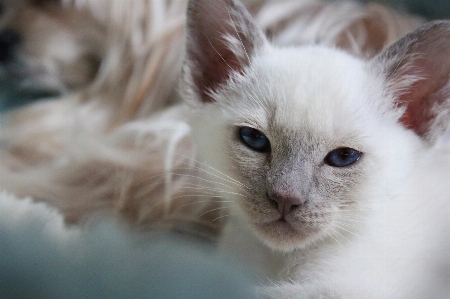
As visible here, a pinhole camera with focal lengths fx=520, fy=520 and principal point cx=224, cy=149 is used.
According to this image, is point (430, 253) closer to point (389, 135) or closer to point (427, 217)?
point (427, 217)

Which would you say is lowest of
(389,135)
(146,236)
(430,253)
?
(146,236)

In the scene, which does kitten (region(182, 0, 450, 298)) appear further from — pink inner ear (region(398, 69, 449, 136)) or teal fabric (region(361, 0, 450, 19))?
teal fabric (region(361, 0, 450, 19))

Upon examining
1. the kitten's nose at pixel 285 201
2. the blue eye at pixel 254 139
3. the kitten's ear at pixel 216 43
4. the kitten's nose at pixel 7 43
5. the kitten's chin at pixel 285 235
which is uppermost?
the kitten's nose at pixel 7 43

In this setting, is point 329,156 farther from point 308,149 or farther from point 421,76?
point 421,76

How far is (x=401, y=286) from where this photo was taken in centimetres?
78

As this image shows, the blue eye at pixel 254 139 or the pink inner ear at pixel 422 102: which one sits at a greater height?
the pink inner ear at pixel 422 102

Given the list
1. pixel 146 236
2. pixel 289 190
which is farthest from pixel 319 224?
pixel 146 236

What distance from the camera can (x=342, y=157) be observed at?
80 centimetres

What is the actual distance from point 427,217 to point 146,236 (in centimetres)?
49

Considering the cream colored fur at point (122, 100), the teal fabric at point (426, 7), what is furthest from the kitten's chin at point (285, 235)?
the teal fabric at point (426, 7)

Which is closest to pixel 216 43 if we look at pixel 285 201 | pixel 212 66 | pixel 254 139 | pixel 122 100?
pixel 212 66

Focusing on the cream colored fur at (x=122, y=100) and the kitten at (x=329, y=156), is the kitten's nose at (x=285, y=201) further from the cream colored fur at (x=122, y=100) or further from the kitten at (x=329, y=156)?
the cream colored fur at (x=122, y=100)

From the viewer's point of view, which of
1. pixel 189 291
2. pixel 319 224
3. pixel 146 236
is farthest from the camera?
pixel 146 236

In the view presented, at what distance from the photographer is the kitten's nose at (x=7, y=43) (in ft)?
4.91
